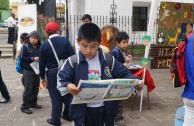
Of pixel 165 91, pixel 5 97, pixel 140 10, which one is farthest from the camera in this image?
pixel 140 10

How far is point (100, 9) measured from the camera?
587 inches

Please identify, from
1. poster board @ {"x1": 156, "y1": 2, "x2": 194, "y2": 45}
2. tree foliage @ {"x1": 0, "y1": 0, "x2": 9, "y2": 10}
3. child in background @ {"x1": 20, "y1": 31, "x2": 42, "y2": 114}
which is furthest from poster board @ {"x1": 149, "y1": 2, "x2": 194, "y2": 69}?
tree foliage @ {"x1": 0, "y1": 0, "x2": 9, "y2": 10}

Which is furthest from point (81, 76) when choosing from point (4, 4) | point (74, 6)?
point (4, 4)

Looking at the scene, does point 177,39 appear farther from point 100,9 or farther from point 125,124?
point 100,9

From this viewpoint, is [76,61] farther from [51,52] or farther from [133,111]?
[133,111]

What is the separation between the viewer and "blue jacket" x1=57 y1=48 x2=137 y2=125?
8.47 ft

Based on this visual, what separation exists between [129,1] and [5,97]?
1064 centimetres

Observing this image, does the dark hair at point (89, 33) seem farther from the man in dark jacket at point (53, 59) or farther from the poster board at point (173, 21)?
the poster board at point (173, 21)

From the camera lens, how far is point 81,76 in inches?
103

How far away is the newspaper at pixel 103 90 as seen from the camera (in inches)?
90.0

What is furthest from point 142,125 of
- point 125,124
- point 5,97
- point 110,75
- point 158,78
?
point 158,78

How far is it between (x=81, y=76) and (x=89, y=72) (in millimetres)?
93

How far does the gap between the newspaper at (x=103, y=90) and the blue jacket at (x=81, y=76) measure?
171 millimetres

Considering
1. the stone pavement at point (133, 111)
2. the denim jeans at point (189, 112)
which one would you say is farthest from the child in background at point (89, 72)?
the stone pavement at point (133, 111)
